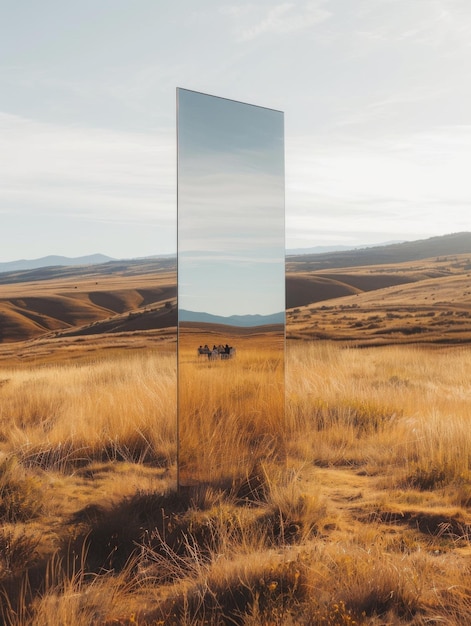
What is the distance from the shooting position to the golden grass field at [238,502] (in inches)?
137

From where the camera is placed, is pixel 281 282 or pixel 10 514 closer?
pixel 10 514

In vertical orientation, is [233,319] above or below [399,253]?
below

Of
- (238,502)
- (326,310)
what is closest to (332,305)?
(326,310)

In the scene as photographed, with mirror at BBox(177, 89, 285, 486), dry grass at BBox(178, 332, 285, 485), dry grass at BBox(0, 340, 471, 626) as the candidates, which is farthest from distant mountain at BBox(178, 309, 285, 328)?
dry grass at BBox(0, 340, 471, 626)

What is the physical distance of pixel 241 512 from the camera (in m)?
4.86

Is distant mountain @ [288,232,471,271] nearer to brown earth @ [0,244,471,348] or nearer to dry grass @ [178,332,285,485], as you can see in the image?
brown earth @ [0,244,471,348]

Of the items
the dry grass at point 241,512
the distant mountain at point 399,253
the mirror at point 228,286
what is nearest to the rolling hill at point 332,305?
the distant mountain at point 399,253

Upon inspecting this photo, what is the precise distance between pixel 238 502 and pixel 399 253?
412 ft

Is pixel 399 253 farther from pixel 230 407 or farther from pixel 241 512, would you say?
pixel 241 512

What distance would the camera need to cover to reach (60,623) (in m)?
3.19

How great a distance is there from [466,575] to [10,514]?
3115 mm

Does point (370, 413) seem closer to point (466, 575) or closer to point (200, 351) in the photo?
point (200, 351)

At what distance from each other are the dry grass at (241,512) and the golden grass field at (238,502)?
0.02m

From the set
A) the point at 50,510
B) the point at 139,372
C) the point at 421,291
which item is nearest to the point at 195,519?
the point at 50,510
